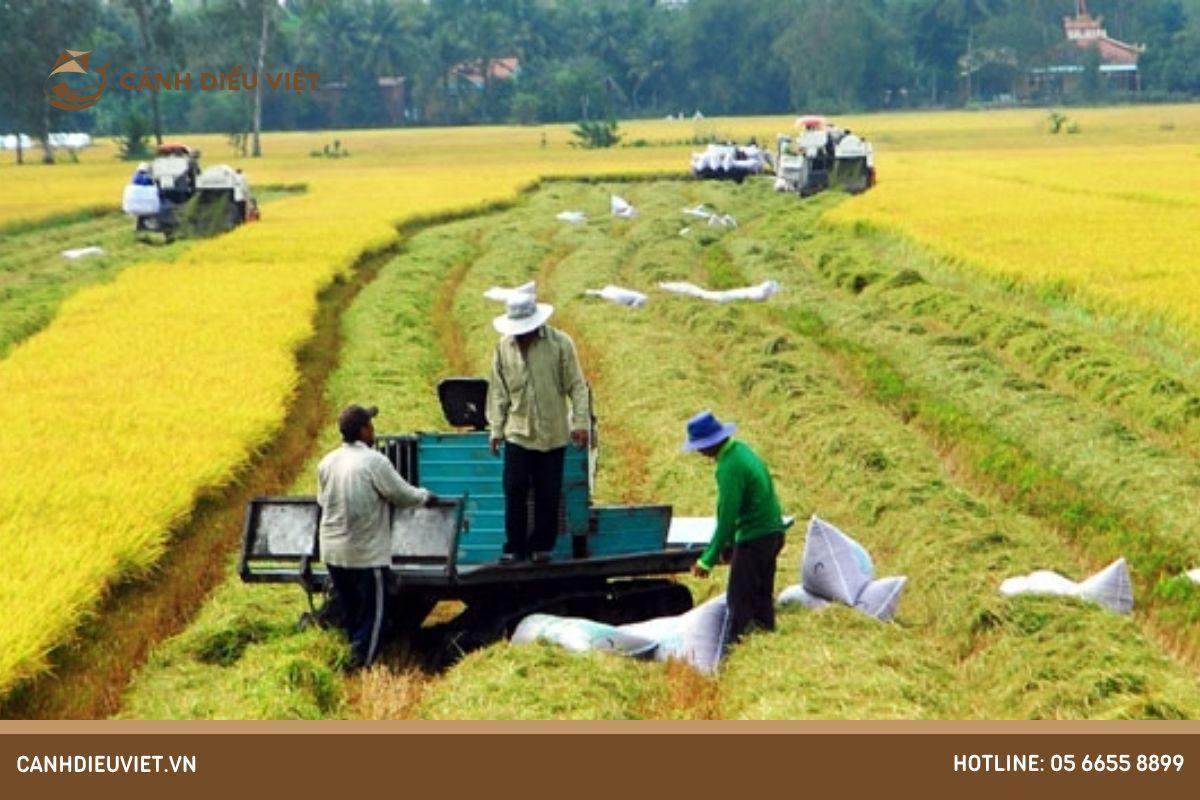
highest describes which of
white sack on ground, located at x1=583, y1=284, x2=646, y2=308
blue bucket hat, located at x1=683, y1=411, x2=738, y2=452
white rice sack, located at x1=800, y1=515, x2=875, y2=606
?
blue bucket hat, located at x1=683, y1=411, x2=738, y2=452

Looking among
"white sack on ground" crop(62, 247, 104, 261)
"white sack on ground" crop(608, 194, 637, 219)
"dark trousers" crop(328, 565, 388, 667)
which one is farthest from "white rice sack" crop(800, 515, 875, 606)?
"white sack on ground" crop(608, 194, 637, 219)

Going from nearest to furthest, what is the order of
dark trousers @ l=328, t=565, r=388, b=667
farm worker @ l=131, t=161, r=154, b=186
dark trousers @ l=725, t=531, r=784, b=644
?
1. dark trousers @ l=725, t=531, r=784, b=644
2. dark trousers @ l=328, t=565, r=388, b=667
3. farm worker @ l=131, t=161, r=154, b=186

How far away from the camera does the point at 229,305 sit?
2744 centimetres

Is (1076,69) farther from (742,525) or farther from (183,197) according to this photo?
(742,525)

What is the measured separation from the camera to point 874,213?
41.6 metres

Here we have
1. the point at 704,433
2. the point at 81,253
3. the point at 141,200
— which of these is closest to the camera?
the point at 704,433

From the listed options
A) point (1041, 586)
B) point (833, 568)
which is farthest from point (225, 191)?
point (1041, 586)

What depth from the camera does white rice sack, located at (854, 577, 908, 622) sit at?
1143 centimetres

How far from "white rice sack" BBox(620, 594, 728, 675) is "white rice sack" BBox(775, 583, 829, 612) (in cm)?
64

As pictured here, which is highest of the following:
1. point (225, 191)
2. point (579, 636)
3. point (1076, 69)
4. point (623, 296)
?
point (579, 636)

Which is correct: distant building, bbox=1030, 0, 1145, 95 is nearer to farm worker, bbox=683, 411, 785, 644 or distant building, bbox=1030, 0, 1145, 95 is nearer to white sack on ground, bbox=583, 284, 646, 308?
white sack on ground, bbox=583, 284, 646, 308

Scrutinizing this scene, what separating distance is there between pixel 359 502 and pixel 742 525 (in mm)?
2123

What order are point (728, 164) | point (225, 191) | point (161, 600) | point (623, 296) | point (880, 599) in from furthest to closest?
point (728, 164)
point (225, 191)
point (623, 296)
point (161, 600)
point (880, 599)

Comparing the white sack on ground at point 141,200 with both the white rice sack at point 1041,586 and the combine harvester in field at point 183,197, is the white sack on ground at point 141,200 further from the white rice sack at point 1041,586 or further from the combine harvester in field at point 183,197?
the white rice sack at point 1041,586
